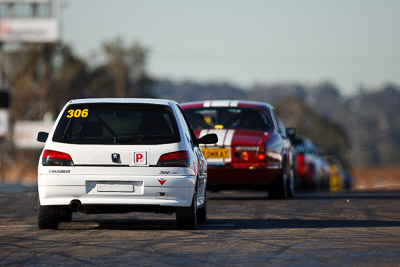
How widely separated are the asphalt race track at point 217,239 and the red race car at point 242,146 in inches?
79.9

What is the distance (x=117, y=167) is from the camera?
449 inches

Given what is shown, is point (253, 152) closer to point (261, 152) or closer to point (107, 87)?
point (261, 152)

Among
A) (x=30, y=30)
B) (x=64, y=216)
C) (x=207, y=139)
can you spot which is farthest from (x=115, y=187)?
(x=30, y=30)

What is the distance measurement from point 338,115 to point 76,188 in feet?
500

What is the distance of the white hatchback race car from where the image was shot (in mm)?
11391

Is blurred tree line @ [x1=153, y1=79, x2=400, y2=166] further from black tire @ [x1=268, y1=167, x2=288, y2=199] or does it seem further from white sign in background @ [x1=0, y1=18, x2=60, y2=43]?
black tire @ [x1=268, y1=167, x2=288, y2=199]

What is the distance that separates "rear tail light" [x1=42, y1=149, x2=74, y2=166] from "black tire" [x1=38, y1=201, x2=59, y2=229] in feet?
1.70

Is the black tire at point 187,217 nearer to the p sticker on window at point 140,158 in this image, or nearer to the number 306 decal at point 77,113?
the p sticker on window at point 140,158

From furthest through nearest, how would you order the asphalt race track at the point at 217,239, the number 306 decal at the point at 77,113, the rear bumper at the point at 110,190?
the number 306 decal at the point at 77,113
the rear bumper at the point at 110,190
the asphalt race track at the point at 217,239

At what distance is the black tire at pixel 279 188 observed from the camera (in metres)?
18.5

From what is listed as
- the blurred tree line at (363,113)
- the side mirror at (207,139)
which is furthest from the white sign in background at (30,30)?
the blurred tree line at (363,113)

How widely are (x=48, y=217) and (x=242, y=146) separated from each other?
6283 millimetres

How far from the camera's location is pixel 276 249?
9.75 meters

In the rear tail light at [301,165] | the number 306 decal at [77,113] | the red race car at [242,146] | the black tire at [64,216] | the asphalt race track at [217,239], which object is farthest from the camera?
the rear tail light at [301,165]
